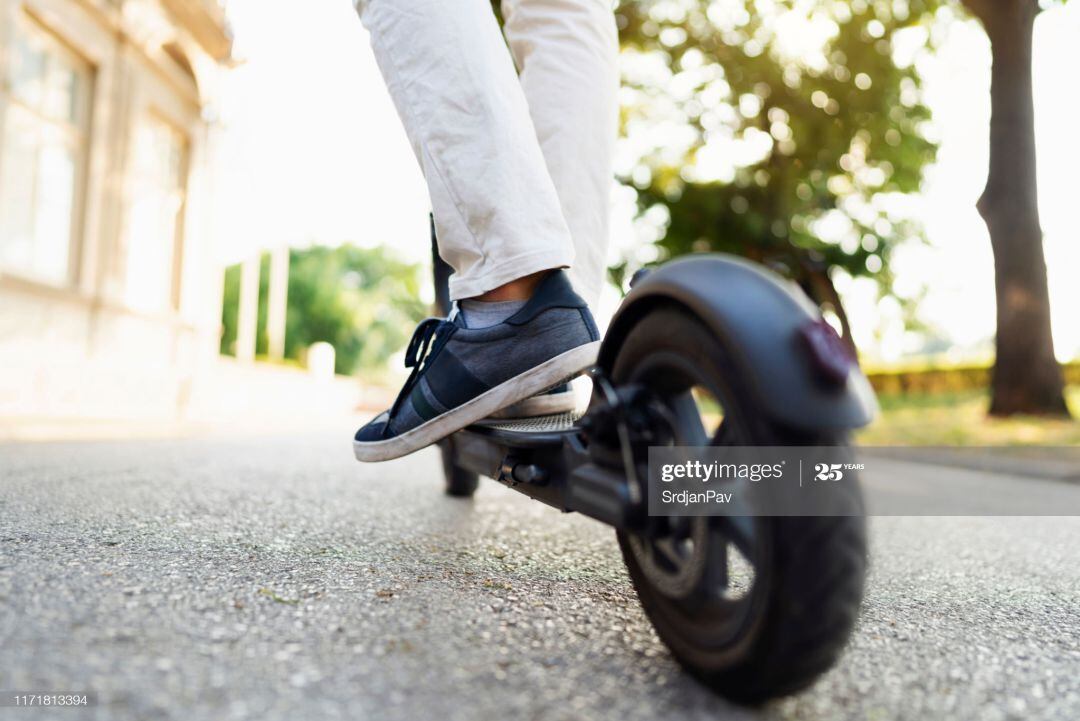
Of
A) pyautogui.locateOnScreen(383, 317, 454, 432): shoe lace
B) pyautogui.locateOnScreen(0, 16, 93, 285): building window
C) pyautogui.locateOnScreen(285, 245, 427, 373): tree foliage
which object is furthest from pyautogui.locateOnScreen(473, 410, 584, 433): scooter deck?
pyautogui.locateOnScreen(285, 245, 427, 373): tree foliage

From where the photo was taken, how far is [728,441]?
84 centimetres

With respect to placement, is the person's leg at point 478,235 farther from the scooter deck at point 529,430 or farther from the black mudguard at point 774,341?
the black mudguard at point 774,341

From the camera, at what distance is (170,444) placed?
13.9 feet

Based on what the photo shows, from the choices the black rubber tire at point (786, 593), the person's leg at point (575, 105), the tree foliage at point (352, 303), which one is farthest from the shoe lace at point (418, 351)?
the tree foliage at point (352, 303)

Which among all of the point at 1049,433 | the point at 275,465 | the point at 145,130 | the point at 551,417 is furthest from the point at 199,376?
the point at 551,417

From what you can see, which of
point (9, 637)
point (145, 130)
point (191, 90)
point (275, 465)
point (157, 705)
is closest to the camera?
point (157, 705)

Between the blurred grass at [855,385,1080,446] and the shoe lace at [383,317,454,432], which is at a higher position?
the shoe lace at [383,317,454,432]

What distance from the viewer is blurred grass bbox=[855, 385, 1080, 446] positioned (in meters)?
7.27

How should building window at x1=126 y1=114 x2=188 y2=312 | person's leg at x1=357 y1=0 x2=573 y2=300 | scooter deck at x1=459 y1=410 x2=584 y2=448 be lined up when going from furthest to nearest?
building window at x1=126 y1=114 x2=188 y2=312 → person's leg at x1=357 y1=0 x2=573 y2=300 → scooter deck at x1=459 y1=410 x2=584 y2=448

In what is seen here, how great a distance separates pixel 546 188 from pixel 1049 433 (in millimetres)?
7630

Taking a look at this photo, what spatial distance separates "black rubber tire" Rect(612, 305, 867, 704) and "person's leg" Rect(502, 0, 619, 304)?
0.84m

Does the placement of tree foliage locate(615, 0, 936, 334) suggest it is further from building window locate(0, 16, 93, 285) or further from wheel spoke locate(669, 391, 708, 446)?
wheel spoke locate(669, 391, 708, 446)

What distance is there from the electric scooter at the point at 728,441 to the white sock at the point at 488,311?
27 cm

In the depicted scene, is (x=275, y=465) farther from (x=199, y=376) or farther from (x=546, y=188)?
(x=199, y=376)
